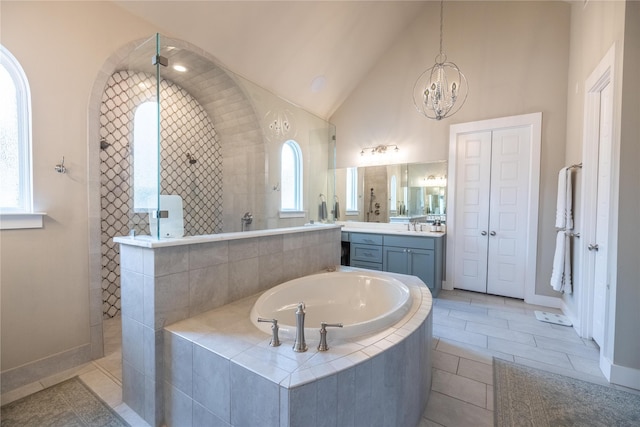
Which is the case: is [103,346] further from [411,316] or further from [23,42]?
[411,316]

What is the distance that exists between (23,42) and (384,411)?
3045 mm

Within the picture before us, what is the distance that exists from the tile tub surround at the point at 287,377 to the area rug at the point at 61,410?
46 centimetres

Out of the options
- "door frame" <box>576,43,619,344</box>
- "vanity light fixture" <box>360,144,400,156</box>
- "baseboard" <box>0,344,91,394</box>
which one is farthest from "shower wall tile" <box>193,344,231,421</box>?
"vanity light fixture" <box>360,144,400,156</box>

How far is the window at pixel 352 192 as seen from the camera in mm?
4512

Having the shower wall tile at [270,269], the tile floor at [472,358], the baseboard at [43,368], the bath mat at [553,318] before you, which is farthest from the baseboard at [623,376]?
the baseboard at [43,368]

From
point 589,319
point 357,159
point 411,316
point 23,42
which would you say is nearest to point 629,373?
point 589,319

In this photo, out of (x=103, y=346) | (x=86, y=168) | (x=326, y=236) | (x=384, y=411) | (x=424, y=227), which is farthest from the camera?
(x=424, y=227)

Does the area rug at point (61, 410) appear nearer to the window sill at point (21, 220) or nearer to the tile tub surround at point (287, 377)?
the tile tub surround at point (287, 377)

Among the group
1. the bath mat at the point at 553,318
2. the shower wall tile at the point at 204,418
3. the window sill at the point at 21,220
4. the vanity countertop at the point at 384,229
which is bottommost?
the bath mat at the point at 553,318

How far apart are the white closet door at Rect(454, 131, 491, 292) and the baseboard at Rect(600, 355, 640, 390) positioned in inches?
71.6

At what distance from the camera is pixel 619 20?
76.2 inches

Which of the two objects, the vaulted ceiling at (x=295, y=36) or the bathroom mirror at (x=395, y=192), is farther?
the bathroom mirror at (x=395, y=192)

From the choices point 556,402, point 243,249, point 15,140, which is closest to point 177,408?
point 243,249

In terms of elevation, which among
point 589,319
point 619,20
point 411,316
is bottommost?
point 589,319
